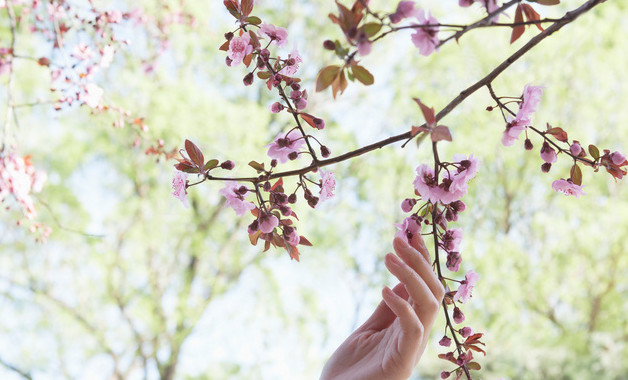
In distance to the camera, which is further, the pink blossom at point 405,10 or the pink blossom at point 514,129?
the pink blossom at point 514,129

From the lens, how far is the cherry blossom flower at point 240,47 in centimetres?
78

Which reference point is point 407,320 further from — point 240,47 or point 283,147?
point 240,47

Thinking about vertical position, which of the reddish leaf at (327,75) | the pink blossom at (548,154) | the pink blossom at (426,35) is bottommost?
the reddish leaf at (327,75)

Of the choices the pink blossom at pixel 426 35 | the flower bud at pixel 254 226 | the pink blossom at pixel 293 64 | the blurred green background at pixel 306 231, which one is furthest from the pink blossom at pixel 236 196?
the blurred green background at pixel 306 231

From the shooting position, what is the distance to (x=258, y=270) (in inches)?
198

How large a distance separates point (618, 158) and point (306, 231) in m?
4.13

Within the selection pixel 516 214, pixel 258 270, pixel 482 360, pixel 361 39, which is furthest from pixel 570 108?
pixel 361 39

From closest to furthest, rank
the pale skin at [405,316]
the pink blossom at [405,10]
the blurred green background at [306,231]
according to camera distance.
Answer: the pink blossom at [405,10], the pale skin at [405,316], the blurred green background at [306,231]

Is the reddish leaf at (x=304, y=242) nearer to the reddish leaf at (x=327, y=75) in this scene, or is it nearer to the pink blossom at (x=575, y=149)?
the reddish leaf at (x=327, y=75)

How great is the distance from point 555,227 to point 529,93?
480 cm

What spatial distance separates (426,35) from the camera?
23.3 inches

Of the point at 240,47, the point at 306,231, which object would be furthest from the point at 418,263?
the point at 306,231

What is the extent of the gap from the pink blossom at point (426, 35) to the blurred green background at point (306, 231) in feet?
11.7

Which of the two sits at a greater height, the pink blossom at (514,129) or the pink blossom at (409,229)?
the pink blossom at (514,129)
